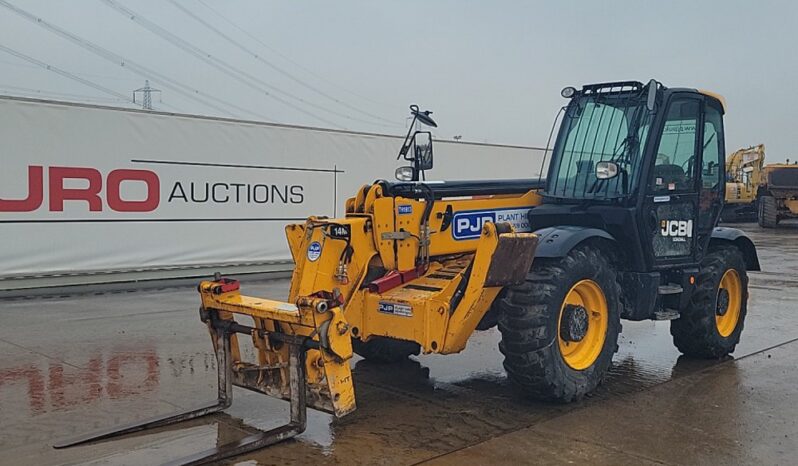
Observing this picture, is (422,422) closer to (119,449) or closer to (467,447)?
(467,447)

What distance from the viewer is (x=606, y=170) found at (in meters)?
6.14

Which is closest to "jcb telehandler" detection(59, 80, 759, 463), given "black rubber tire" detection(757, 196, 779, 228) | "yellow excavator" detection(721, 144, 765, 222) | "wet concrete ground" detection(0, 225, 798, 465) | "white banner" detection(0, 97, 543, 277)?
"wet concrete ground" detection(0, 225, 798, 465)

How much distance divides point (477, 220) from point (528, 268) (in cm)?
101

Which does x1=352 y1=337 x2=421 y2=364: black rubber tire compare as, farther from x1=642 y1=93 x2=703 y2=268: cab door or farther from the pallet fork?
x1=642 y1=93 x2=703 y2=268: cab door

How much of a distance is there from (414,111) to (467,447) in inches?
105

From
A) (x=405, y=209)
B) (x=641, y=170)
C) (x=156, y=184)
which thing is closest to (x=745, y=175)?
(x=156, y=184)

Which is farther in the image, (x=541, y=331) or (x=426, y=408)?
(x=426, y=408)

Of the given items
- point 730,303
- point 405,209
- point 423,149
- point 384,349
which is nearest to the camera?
point 405,209

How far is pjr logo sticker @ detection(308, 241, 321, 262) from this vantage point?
18.1 feet

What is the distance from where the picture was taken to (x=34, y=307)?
33.5ft

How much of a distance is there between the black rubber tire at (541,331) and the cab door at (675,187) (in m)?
1.17

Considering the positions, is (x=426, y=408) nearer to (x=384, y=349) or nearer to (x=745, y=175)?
(x=384, y=349)

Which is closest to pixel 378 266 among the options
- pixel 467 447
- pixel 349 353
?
pixel 349 353

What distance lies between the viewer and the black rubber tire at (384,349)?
267 inches
